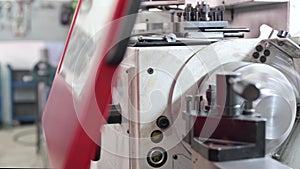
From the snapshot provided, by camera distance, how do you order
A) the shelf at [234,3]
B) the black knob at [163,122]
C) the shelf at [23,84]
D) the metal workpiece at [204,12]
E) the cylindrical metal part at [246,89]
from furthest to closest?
1. the shelf at [23,84]
2. the shelf at [234,3]
3. the metal workpiece at [204,12]
4. the black knob at [163,122]
5. the cylindrical metal part at [246,89]

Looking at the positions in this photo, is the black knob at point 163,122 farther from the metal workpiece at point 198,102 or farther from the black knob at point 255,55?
the black knob at point 255,55

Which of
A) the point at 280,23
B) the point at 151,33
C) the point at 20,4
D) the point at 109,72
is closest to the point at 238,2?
the point at 280,23

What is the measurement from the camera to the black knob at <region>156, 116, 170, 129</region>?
2.54ft

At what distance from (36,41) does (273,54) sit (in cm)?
384

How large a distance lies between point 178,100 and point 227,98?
0.22 m

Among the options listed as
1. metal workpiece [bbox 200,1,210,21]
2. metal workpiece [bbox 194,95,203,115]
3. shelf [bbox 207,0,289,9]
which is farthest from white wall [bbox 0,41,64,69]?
metal workpiece [bbox 194,95,203,115]

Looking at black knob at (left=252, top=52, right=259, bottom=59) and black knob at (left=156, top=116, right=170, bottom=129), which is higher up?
black knob at (left=252, top=52, right=259, bottom=59)

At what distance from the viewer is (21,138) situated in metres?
3.89

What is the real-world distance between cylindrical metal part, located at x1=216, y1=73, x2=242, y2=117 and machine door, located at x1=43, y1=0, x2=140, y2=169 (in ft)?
0.53

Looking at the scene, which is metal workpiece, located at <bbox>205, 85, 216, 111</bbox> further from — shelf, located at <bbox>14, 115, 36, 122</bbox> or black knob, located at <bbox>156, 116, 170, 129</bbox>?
shelf, located at <bbox>14, 115, 36, 122</bbox>

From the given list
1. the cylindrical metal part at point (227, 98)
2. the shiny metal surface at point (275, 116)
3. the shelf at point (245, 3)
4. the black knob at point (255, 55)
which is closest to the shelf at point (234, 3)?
the shelf at point (245, 3)

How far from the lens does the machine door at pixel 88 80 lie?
52cm

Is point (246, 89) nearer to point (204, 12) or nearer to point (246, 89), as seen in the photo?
point (246, 89)

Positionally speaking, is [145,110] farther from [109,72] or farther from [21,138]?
[21,138]
